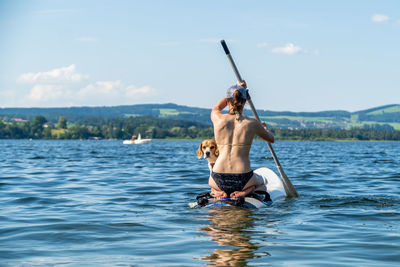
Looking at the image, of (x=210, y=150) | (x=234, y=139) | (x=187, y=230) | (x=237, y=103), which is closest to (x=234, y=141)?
(x=234, y=139)

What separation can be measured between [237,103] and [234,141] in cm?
72

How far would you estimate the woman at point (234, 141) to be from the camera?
9.77 m

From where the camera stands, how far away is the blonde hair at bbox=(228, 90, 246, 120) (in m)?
9.67

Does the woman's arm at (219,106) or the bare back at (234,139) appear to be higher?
the woman's arm at (219,106)

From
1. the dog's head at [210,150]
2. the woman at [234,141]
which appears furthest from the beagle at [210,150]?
the woman at [234,141]

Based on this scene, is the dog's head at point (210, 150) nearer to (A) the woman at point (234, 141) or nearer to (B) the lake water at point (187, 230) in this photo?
(A) the woman at point (234, 141)

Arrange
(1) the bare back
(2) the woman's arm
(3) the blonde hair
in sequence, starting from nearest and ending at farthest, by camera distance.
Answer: (3) the blonde hair, (1) the bare back, (2) the woman's arm

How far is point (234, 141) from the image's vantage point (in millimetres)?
9828

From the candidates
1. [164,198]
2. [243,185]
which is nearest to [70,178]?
[164,198]

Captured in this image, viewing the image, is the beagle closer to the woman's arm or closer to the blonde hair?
the woman's arm

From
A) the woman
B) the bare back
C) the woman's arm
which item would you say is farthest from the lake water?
the woman's arm

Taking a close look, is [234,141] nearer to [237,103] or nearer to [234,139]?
[234,139]

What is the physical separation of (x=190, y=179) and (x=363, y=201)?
26.8 ft

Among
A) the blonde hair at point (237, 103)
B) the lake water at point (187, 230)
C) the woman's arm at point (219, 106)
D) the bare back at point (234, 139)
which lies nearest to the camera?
the lake water at point (187, 230)
